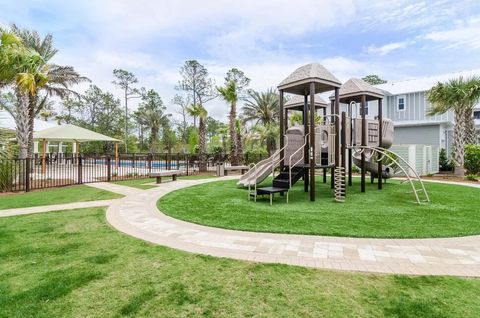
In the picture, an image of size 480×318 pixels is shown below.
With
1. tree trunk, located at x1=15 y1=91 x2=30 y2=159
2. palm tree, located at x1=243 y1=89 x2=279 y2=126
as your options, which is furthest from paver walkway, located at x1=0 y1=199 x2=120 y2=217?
palm tree, located at x1=243 y1=89 x2=279 y2=126

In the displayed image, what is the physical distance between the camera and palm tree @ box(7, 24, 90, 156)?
15281 millimetres

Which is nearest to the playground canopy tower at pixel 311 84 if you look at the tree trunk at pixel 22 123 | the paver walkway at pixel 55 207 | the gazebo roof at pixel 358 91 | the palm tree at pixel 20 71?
the gazebo roof at pixel 358 91

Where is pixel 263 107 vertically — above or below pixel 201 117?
above

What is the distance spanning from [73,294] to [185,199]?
19.2ft

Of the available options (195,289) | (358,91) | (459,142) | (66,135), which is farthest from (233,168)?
(195,289)

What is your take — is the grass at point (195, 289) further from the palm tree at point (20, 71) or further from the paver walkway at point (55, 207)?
the palm tree at point (20, 71)

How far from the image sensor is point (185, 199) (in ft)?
29.4

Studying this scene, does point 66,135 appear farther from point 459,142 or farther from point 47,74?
point 459,142

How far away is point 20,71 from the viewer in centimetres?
1025

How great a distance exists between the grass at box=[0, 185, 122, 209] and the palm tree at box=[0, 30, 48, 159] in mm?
2990

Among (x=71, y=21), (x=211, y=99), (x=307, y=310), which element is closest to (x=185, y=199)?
(x=307, y=310)

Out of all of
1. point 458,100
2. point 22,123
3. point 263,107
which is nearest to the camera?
point 22,123

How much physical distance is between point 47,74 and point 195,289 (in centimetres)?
1703

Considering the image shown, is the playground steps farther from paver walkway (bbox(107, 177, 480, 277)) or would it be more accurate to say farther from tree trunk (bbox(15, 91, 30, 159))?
tree trunk (bbox(15, 91, 30, 159))
